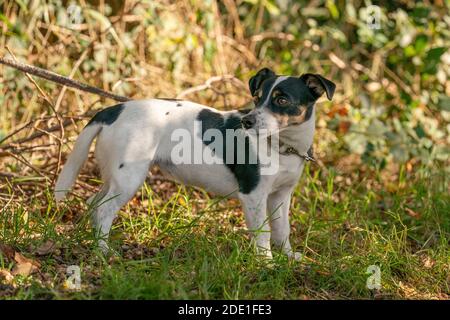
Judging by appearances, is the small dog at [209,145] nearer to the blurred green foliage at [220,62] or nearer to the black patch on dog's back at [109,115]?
the black patch on dog's back at [109,115]

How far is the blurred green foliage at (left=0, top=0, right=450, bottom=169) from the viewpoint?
6766 mm

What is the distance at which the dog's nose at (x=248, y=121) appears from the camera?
4.49 m

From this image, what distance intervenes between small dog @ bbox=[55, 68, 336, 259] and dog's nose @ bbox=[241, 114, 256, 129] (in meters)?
0.01

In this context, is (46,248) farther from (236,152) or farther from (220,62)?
(220,62)

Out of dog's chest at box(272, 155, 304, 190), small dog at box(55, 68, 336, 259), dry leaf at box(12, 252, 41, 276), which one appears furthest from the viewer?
dog's chest at box(272, 155, 304, 190)

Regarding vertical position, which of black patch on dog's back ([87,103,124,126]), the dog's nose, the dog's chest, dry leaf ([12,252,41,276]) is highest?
the dog's nose

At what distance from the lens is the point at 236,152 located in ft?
15.7

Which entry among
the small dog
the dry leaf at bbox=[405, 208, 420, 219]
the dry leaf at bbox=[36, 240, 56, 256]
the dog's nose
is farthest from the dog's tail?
the dry leaf at bbox=[405, 208, 420, 219]

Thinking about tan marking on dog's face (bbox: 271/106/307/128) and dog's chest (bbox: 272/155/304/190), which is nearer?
tan marking on dog's face (bbox: 271/106/307/128)

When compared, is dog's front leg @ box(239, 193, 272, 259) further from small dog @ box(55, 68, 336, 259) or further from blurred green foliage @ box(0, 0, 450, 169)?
blurred green foliage @ box(0, 0, 450, 169)

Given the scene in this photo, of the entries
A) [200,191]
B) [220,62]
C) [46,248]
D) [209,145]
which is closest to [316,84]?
[209,145]

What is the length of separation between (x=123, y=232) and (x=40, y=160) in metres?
1.61

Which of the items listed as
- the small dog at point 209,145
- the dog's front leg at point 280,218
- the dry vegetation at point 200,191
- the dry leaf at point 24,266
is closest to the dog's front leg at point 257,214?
the small dog at point 209,145
